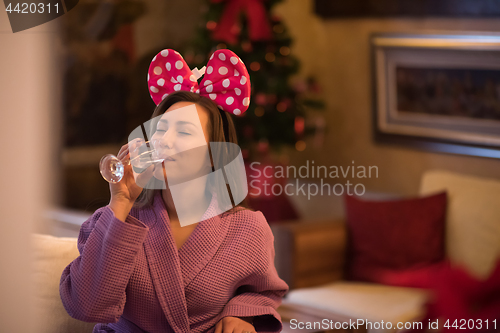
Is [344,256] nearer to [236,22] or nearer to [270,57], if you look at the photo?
[270,57]

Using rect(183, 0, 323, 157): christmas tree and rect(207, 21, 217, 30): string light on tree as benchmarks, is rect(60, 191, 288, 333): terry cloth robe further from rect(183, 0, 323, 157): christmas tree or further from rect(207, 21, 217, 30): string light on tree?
rect(207, 21, 217, 30): string light on tree

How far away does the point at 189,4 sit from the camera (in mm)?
3318

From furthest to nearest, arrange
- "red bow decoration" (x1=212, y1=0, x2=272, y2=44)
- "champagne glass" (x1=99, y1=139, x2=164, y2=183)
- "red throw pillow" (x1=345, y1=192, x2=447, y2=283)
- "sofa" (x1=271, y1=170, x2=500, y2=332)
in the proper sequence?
"red bow decoration" (x1=212, y1=0, x2=272, y2=44) → "red throw pillow" (x1=345, y1=192, x2=447, y2=283) → "sofa" (x1=271, y1=170, x2=500, y2=332) → "champagne glass" (x1=99, y1=139, x2=164, y2=183)


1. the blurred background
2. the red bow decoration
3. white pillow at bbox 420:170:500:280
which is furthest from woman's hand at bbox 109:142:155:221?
the red bow decoration

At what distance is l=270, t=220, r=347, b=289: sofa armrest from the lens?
2.28m

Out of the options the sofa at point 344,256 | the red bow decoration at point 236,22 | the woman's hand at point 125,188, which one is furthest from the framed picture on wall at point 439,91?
the woman's hand at point 125,188

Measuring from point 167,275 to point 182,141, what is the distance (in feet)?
0.86

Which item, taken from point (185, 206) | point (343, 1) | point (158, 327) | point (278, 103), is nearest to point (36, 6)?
point (185, 206)

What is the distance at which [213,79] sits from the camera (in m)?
1.14

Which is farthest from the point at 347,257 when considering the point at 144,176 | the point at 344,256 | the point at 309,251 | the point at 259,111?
the point at 144,176

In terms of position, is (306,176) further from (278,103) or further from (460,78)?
(460,78)

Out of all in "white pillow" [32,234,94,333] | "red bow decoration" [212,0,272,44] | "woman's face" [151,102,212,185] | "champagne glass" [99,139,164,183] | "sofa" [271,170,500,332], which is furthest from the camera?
"red bow decoration" [212,0,272,44]

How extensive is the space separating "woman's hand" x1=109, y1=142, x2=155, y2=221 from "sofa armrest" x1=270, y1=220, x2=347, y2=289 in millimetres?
1336

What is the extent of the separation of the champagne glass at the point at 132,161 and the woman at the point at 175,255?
0.01 metres
